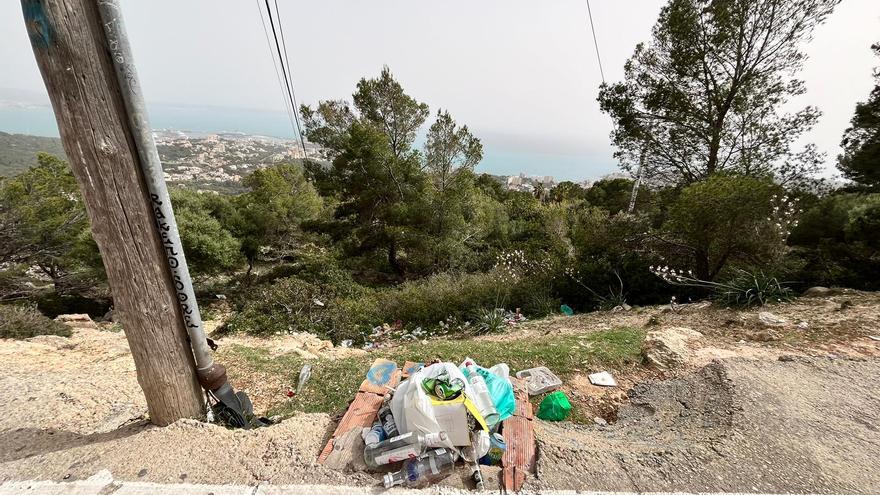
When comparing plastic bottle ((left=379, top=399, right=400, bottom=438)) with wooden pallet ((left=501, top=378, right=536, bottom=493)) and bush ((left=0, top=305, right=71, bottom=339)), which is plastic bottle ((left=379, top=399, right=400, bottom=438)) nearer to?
wooden pallet ((left=501, top=378, right=536, bottom=493))

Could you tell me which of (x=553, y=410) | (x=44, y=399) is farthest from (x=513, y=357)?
(x=44, y=399)

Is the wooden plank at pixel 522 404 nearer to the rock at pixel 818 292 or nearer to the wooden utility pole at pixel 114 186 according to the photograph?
the wooden utility pole at pixel 114 186

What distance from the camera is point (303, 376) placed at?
4.21 meters

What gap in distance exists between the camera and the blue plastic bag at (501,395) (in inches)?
105

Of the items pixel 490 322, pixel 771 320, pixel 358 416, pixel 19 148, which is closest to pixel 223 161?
pixel 19 148

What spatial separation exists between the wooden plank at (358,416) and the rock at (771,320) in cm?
535

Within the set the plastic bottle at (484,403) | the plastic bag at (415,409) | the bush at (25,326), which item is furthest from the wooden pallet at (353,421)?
the bush at (25,326)

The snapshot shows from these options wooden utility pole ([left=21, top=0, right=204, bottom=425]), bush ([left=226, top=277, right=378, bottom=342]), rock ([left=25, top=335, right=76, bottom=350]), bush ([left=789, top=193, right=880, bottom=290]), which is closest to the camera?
wooden utility pole ([left=21, top=0, right=204, bottom=425])

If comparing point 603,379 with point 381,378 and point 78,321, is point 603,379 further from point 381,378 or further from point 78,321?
point 78,321

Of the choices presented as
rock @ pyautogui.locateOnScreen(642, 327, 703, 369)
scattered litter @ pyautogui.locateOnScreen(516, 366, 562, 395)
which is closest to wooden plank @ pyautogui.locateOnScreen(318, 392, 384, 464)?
scattered litter @ pyautogui.locateOnScreen(516, 366, 562, 395)

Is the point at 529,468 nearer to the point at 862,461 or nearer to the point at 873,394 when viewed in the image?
the point at 862,461

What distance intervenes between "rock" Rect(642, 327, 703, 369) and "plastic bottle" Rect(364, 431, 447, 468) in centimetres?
305

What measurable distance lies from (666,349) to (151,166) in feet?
16.5

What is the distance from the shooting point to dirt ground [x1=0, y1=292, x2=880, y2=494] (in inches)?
82.9
